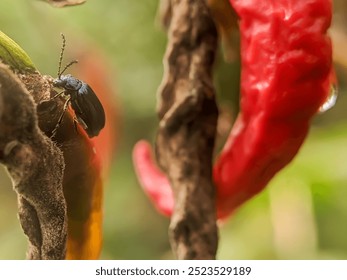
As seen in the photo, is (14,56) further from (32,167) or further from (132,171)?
(132,171)

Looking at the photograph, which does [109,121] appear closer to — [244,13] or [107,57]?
[107,57]

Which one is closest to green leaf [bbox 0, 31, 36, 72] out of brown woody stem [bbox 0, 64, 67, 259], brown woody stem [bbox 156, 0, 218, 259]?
brown woody stem [bbox 0, 64, 67, 259]

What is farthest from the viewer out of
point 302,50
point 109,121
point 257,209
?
point 257,209

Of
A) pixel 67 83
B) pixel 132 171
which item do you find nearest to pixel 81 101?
pixel 67 83

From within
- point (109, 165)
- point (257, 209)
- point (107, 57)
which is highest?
point (107, 57)

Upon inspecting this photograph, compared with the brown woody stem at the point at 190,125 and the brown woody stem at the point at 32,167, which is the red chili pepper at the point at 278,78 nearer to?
the brown woody stem at the point at 190,125

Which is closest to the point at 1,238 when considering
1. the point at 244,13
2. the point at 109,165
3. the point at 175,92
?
the point at 109,165

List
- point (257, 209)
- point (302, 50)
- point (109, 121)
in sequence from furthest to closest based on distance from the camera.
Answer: point (257, 209)
point (109, 121)
point (302, 50)

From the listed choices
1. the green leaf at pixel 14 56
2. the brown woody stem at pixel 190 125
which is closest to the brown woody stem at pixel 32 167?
the green leaf at pixel 14 56
